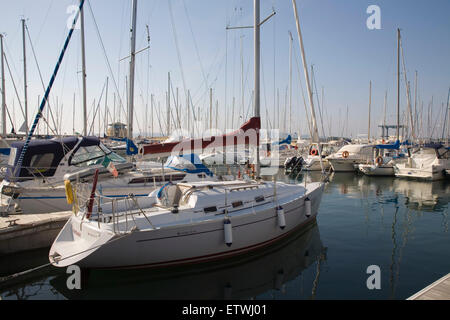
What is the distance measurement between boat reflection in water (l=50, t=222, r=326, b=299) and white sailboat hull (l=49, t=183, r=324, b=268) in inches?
11.0

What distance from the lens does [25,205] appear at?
10305 mm

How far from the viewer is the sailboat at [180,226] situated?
6.94m

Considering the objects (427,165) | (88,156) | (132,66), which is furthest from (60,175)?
(427,165)

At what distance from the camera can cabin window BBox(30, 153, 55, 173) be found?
11.3 metres

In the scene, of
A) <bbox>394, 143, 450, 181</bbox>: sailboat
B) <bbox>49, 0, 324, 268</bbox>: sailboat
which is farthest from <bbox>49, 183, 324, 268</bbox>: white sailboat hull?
<bbox>394, 143, 450, 181</bbox>: sailboat

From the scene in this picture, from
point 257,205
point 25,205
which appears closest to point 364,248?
point 257,205

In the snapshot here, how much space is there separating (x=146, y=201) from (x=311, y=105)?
7464 mm

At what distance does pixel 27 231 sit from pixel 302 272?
7.75 metres

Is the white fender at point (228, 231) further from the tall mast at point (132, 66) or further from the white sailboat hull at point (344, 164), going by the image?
the white sailboat hull at point (344, 164)

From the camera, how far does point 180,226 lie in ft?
24.0

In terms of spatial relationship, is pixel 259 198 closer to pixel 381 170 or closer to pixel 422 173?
pixel 422 173

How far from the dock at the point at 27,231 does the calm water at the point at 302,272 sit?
0.82 ft

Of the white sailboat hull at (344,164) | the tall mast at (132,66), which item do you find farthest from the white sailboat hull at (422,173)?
the tall mast at (132,66)
